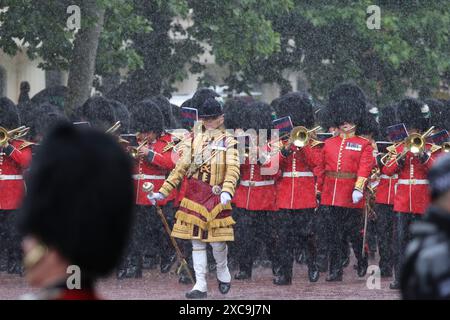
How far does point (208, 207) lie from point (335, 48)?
37.0 ft

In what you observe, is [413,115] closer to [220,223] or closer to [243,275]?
[243,275]

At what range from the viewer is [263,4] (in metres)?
18.5

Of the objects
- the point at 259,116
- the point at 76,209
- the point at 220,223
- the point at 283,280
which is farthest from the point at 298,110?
the point at 76,209

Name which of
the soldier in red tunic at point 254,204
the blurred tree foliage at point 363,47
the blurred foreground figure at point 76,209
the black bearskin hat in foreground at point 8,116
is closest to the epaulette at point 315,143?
the soldier in red tunic at point 254,204

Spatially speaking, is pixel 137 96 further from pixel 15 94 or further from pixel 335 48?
pixel 15 94

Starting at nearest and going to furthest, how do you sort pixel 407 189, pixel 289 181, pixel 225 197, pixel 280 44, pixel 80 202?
pixel 80 202
pixel 225 197
pixel 407 189
pixel 289 181
pixel 280 44

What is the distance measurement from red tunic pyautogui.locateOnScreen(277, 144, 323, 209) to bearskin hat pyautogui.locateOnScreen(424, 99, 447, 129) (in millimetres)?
1480

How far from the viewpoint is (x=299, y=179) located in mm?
11703

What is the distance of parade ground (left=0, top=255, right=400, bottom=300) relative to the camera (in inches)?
415

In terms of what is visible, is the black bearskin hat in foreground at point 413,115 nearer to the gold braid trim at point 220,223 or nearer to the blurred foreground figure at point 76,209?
the gold braid trim at point 220,223

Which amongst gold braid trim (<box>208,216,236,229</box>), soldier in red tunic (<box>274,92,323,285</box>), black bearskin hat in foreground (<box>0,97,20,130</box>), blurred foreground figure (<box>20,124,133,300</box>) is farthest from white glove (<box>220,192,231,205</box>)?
blurred foreground figure (<box>20,124,133,300</box>)

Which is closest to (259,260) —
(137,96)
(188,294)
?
(188,294)

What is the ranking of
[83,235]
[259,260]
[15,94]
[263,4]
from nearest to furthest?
[83,235] → [259,260] → [263,4] → [15,94]

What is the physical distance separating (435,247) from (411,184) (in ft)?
Answer: 23.1
